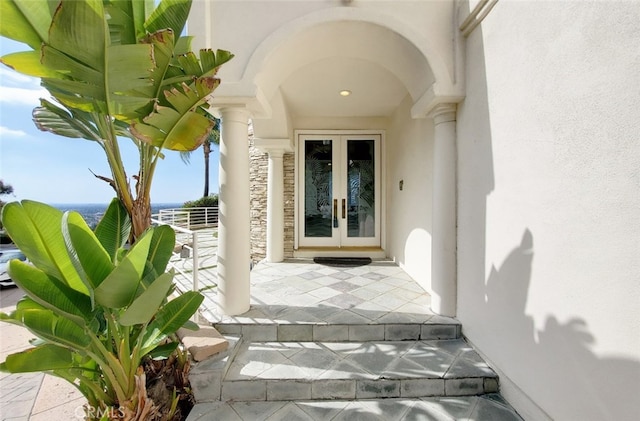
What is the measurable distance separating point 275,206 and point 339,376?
4.02 meters

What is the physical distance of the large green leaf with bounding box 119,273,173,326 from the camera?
1.64m

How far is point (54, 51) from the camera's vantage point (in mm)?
1599

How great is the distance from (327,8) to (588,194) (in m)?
3.02

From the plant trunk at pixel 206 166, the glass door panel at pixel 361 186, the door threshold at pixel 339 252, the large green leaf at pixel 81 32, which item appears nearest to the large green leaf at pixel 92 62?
the large green leaf at pixel 81 32

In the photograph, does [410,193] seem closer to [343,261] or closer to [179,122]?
[343,261]

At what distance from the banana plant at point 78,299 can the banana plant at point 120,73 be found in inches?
22.6

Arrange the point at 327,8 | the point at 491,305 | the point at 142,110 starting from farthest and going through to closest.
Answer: the point at 327,8 < the point at 491,305 < the point at 142,110

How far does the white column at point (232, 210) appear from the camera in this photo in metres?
3.08

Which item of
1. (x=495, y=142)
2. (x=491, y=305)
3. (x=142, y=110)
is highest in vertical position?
(x=142, y=110)

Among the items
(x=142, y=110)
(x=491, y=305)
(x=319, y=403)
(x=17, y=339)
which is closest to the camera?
(x=142, y=110)

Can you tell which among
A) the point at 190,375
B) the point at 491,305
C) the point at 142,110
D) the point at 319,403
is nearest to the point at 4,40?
the point at 142,110

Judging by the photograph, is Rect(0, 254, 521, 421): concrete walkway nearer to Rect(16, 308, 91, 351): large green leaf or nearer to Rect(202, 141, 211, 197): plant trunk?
Rect(16, 308, 91, 351): large green leaf

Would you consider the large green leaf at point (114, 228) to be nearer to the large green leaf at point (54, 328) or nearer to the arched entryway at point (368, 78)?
the large green leaf at point (54, 328)

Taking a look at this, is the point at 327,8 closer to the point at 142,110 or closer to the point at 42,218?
the point at 142,110
